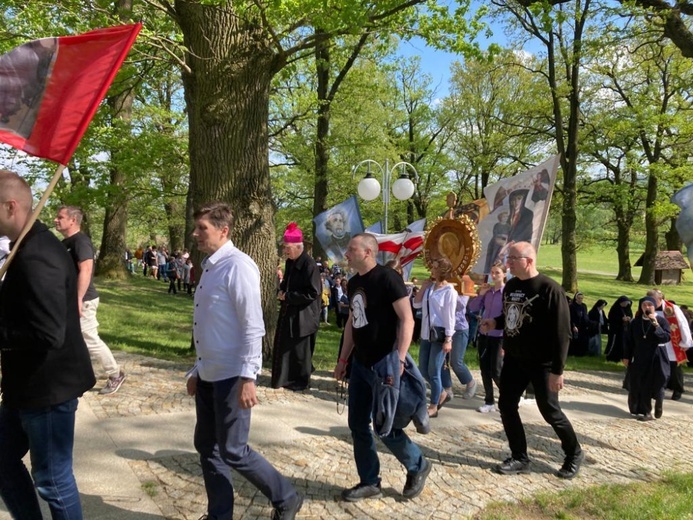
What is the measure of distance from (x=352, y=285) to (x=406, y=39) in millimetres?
6581

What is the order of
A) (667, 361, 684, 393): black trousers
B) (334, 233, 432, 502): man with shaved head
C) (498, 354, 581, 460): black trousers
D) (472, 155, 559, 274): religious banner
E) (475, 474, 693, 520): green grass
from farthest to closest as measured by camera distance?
(472, 155, 559, 274): religious banner, (667, 361, 684, 393): black trousers, (498, 354, 581, 460): black trousers, (475, 474, 693, 520): green grass, (334, 233, 432, 502): man with shaved head

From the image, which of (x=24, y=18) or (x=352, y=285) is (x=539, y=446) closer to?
(x=352, y=285)

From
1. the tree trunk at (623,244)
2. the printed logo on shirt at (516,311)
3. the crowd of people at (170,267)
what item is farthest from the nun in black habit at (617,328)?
the tree trunk at (623,244)

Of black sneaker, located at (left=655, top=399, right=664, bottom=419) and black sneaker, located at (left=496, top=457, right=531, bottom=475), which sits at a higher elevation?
black sneaker, located at (left=496, top=457, right=531, bottom=475)

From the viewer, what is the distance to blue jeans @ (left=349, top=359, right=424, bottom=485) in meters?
3.87

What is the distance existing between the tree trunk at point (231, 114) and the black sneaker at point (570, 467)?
4592 mm

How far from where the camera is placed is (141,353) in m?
8.69

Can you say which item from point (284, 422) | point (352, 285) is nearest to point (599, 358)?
point (284, 422)

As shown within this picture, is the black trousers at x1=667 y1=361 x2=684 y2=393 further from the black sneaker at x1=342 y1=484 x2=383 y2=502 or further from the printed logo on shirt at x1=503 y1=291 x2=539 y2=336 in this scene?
the black sneaker at x1=342 y1=484 x2=383 y2=502

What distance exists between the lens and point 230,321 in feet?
10.3

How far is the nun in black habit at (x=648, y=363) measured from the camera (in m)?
7.14

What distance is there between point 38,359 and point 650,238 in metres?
33.7

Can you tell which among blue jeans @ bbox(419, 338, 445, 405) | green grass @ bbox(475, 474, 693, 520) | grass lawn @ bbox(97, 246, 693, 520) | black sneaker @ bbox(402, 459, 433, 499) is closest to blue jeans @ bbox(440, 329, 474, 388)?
blue jeans @ bbox(419, 338, 445, 405)

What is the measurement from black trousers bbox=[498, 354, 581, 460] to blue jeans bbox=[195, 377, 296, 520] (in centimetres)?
221
